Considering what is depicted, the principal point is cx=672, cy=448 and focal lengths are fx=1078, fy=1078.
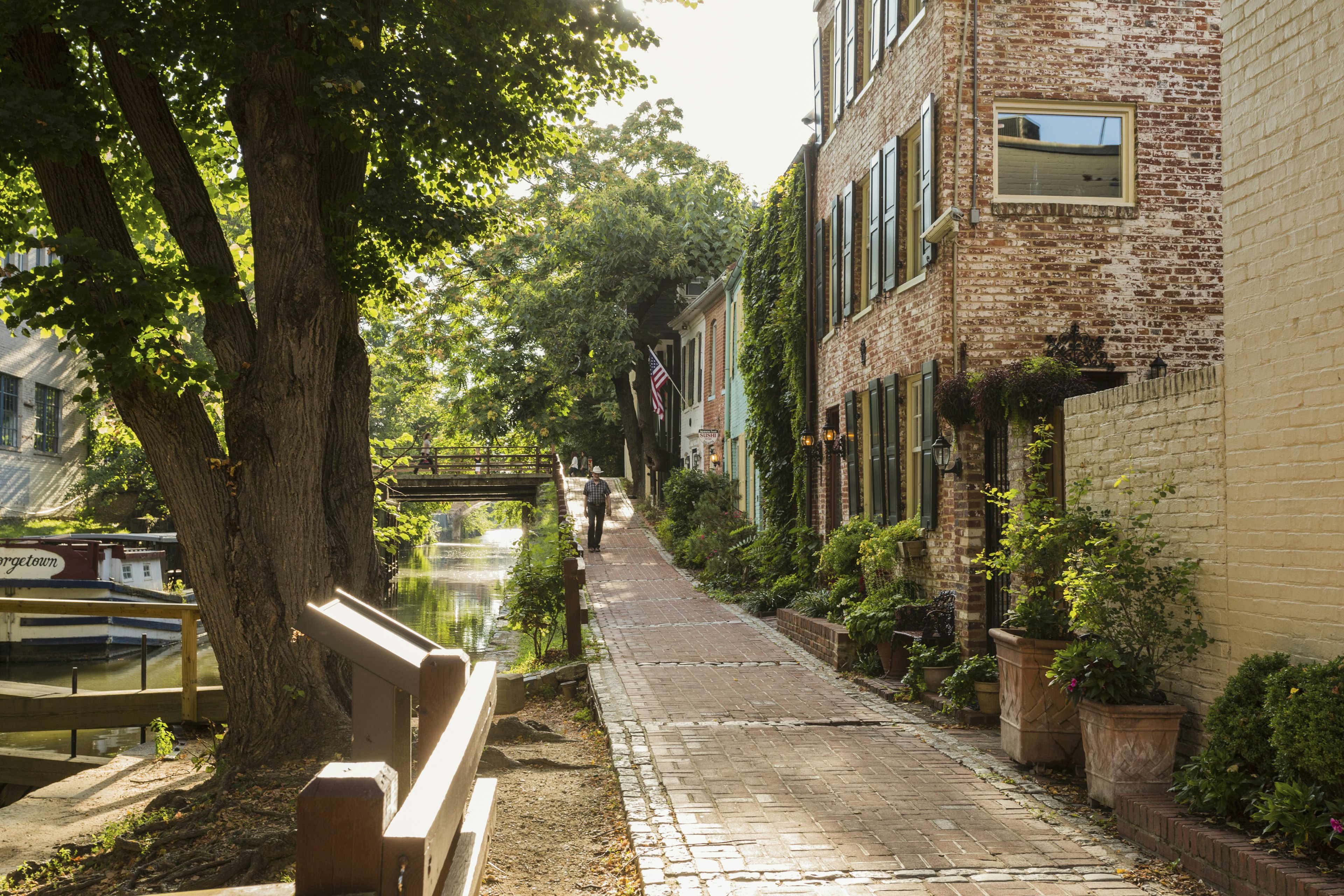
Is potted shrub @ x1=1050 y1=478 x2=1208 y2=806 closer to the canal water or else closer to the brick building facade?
the brick building facade

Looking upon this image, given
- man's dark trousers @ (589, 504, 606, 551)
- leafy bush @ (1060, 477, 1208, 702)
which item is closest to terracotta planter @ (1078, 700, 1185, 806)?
leafy bush @ (1060, 477, 1208, 702)

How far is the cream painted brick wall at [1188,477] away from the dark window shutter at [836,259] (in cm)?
752

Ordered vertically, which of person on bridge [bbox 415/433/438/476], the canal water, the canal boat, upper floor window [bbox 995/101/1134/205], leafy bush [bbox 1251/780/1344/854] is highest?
upper floor window [bbox 995/101/1134/205]

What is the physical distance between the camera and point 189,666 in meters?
9.67

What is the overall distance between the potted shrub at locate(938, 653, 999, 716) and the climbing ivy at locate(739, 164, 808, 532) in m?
7.83

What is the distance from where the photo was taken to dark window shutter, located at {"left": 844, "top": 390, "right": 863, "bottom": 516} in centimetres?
1406

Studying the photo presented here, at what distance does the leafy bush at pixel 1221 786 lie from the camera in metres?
5.24

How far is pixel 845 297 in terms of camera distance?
14633 millimetres

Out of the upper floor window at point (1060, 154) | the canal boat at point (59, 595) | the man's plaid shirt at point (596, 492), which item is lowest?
the canal boat at point (59, 595)

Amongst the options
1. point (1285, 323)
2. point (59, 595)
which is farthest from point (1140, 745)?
point (59, 595)

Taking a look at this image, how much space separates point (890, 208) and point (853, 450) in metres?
3.25

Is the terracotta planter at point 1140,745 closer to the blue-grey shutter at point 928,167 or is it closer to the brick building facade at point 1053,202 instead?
the brick building facade at point 1053,202

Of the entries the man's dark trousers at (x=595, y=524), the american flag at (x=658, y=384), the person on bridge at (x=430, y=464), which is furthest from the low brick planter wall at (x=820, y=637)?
the person on bridge at (x=430, y=464)

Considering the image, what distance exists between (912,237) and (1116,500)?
538 centimetres
